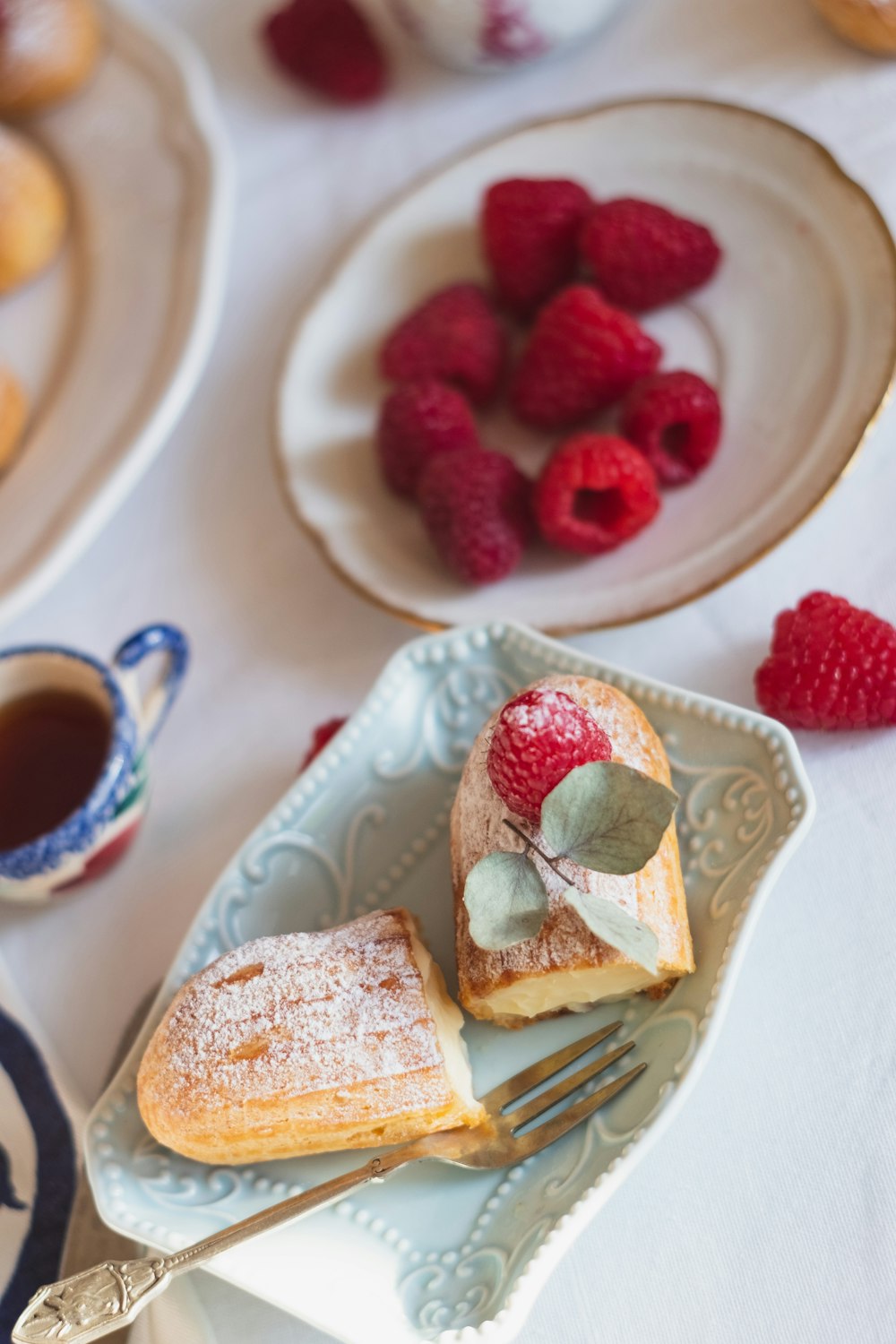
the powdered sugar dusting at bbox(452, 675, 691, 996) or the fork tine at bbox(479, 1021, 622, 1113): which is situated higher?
the powdered sugar dusting at bbox(452, 675, 691, 996)

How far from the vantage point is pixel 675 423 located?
1.05 m

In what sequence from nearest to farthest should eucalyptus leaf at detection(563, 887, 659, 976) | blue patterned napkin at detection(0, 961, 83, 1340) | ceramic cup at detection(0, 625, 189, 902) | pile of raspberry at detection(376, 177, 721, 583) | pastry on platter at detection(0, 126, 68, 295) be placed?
eucalyptus leaf at detection(563, 887, 659, 976), blue patterned napkin at detection(0, 961, 83, 1340), ceramic cup at detection(0, 625, 189, 902), pile of raspberry at detection(376, 177, 721, 583), pastry on platter at detection(0, 126, 68, 295)

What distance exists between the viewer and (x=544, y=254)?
1.16 meters

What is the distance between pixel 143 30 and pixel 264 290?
1.13ft

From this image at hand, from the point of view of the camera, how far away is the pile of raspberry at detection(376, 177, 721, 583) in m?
1.03

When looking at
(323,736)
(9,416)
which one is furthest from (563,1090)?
(9,416)

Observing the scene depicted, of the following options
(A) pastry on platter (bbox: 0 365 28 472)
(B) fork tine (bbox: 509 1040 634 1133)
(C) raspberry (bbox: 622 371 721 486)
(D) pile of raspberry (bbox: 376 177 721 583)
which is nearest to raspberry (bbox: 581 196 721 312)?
(D) pile of raspberry (bbox: 376 177 721 583)

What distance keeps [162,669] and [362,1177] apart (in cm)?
50

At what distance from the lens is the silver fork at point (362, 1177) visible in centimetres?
71

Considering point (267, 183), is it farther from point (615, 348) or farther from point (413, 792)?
point (413, 792)

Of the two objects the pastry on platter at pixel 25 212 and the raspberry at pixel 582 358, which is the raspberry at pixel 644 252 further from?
the pastry on platter at pixel 25 212

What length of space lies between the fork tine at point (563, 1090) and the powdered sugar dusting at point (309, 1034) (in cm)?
6

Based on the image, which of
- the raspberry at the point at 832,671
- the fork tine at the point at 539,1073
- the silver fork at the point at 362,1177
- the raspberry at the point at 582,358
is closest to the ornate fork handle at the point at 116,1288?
the silver fork at the point at 362,1177

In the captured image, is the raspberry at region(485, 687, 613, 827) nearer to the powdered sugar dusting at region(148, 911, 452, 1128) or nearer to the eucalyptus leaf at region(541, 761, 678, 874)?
the eucalyptus leaf at region(541, 761, 678, 874)
